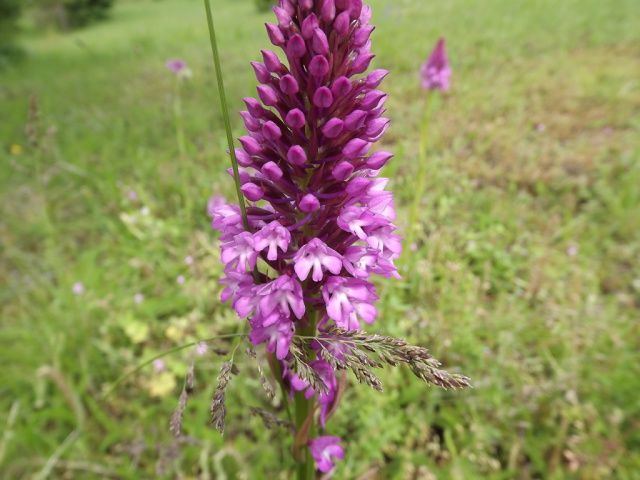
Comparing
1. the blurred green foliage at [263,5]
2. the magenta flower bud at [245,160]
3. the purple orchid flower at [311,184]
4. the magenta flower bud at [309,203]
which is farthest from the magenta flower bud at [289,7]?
the blurred green foliage at [263,5]

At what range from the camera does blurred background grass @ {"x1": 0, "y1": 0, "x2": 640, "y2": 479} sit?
225 centimetres

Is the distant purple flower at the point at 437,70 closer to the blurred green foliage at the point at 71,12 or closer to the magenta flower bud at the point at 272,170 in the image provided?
the magenta flower bud at the point at 272,170

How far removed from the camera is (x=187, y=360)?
2805 millimetres

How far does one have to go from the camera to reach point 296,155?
1051 mm

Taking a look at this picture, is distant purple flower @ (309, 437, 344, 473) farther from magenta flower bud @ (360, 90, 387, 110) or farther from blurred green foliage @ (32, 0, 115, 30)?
blurred green foliage @ (32, 0, 115, 30)

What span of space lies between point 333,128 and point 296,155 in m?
0.13

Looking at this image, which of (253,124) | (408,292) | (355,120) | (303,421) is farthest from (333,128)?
(408,292)

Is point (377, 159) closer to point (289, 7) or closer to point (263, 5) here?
point (289, 7)

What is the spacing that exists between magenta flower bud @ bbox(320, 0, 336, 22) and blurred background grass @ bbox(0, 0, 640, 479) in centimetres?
198

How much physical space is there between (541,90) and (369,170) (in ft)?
21.0

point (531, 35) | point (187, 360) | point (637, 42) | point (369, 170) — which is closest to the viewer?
point (369, 170)

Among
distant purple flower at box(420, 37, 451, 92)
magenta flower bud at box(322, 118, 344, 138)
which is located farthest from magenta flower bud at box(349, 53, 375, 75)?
distant purple flower at box(420, 37, 451, 92)

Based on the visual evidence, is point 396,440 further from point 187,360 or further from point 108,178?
point 108,178

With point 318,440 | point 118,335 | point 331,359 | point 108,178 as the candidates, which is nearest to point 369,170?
point 331,359
